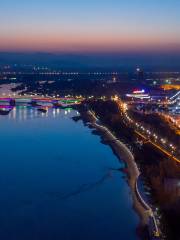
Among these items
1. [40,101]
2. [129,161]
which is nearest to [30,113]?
[40,101]

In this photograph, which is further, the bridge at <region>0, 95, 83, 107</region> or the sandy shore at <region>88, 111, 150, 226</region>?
the bridge at <region>0, 95, 83, 107</region>

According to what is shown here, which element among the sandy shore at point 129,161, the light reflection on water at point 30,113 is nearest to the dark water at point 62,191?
the sandy shore at point 129,161

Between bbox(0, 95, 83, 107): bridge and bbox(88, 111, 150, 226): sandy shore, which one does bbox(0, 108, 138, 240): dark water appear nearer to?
bbox(88, 111, 150, 226): sandy shore

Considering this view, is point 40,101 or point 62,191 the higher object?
point 62,191

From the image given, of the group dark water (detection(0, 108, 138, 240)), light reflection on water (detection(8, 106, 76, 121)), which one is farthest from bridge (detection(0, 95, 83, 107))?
dark water (detection(0, 108, 138, 240))

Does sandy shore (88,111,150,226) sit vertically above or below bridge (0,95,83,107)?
above

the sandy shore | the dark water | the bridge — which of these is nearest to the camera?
the dark water

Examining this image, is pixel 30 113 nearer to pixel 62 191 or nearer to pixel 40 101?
pixel 40 101
